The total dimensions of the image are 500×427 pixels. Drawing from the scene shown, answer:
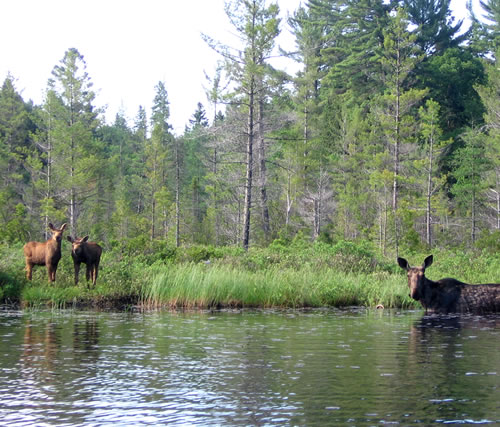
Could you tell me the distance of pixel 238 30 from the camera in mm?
42156

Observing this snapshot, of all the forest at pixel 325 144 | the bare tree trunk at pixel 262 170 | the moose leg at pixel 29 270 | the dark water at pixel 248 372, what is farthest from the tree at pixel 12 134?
the dark water at pixel 248 372

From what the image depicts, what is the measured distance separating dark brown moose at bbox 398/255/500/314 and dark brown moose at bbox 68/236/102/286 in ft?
28.0

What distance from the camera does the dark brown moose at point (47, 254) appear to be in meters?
20.8

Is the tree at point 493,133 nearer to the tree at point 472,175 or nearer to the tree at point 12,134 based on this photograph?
the tree at point 472,175

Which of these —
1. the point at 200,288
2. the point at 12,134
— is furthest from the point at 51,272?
the point at 12,134

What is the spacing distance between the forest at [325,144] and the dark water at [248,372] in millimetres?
22332

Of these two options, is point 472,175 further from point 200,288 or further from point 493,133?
point 200,288

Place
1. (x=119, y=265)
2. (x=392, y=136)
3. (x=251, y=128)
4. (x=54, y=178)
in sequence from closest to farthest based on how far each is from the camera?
(x=119, y=265), (x=251, y=128), (x=392, y=136), (x=54, y=178)

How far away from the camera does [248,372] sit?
1026 centimetres

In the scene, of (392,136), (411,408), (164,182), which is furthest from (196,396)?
(164,182)

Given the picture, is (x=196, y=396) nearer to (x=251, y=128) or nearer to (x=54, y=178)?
(x=251, y=128)

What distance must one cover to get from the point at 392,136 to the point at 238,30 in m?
13.3

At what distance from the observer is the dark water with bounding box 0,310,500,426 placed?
7820 millimetres

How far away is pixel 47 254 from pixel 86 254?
1.18 meters
